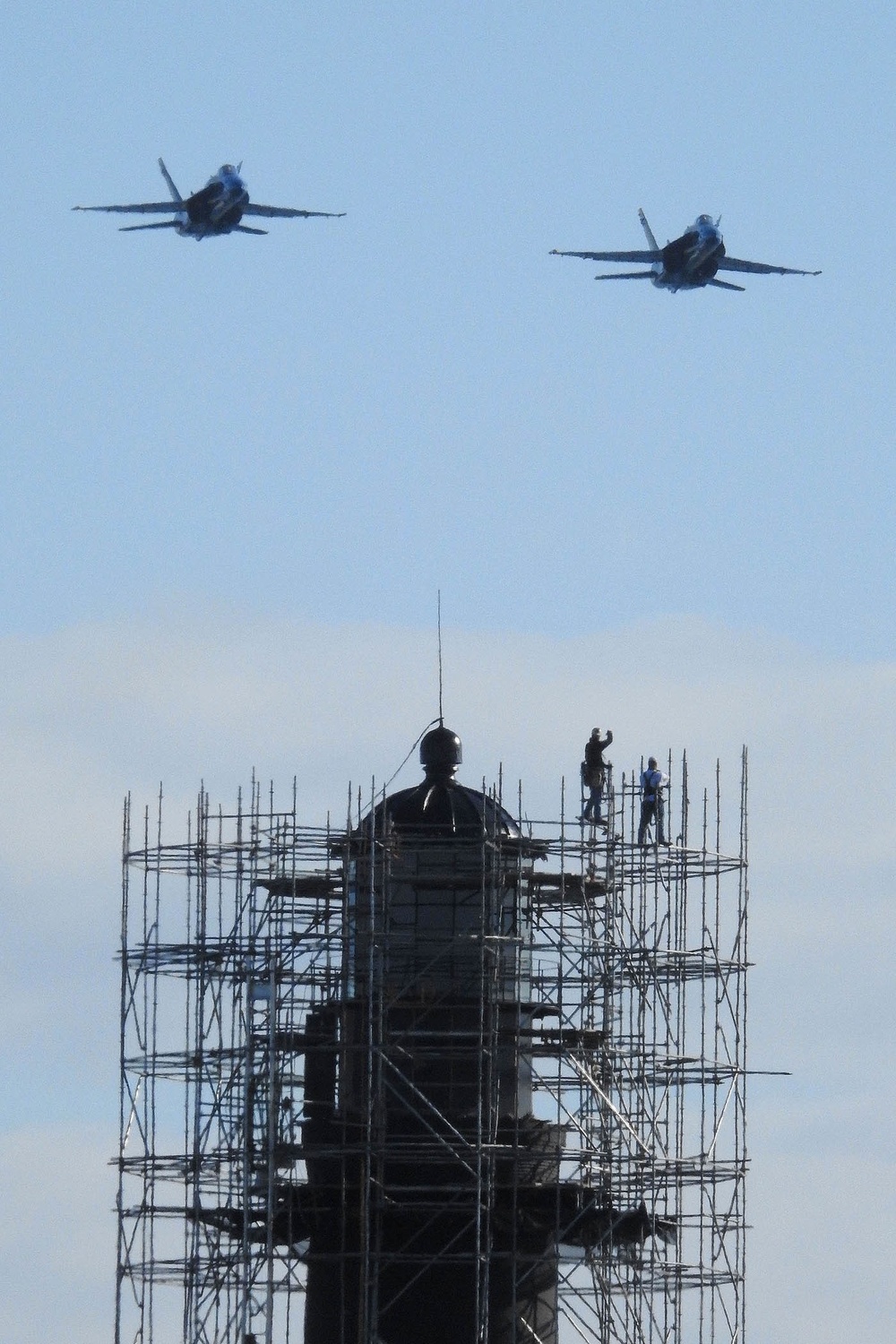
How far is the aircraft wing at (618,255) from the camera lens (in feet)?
284

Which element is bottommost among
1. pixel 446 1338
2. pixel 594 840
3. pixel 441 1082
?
pixel 446 1338

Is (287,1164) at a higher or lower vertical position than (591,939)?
lower

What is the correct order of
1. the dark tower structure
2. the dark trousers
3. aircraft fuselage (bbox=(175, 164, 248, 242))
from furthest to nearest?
aircraft fuselage (bbox=(175, 164, 248, 242))
the dark trousers
the dark tower structure

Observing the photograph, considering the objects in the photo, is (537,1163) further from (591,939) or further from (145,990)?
(145,990)

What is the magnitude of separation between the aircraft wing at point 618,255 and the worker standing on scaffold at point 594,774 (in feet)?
106

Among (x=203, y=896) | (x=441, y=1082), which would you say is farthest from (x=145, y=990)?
(x=441, y=1082)

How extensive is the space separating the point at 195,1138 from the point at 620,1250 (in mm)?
7311

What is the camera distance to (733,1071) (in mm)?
55812

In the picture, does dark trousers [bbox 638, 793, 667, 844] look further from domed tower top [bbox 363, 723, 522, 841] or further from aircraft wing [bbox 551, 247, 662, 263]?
aircraft wing [bbox 551, 247, 662, 263]

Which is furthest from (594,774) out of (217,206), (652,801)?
(217,206)

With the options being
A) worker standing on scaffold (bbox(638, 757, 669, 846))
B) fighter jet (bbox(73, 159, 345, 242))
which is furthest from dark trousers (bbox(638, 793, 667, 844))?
fighter jet (bbox(73, 159, 345, 242))

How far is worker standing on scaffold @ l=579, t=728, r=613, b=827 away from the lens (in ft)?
182

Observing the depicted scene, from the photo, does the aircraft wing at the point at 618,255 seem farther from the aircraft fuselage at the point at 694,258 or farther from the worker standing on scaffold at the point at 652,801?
the worker standing on scaffold at the point at 652,801

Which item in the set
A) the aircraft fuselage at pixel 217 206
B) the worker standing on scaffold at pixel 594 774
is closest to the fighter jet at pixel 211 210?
the aircraft fuselage at pixel 217 206
